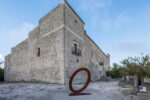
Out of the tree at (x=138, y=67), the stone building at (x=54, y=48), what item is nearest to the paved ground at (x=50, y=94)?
the tree at (x=138, y=67)

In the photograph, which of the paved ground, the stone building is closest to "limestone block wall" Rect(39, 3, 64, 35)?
the stone building

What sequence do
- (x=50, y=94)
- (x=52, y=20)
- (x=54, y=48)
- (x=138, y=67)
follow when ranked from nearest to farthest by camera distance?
(x=50, y=94) → (x=138, y=67) → (x=54, y=48) → (x=52, y=20)

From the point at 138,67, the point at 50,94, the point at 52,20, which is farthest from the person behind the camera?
the point at 52,20

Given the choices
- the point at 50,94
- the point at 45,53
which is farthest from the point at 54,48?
the point at 50,94

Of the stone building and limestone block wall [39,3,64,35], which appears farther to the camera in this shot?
limestone block wall [39,3,64,35]

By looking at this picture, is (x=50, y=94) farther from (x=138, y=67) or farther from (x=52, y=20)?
(x=52, y=20)

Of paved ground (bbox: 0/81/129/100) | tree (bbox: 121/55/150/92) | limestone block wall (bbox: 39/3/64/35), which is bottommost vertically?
paved ground (bbox: 0/81/129/100)

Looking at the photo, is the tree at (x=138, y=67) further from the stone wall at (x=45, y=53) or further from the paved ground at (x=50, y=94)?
the stone wall at (x=45, y=53)

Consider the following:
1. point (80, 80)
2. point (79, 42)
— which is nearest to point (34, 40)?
point (79, 42)

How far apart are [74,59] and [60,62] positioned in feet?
7.43

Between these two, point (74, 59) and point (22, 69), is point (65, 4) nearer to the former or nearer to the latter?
point (74, 59)

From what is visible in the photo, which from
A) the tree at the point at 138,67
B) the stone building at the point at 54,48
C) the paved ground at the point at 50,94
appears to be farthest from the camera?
the stone building at the point at 54,48

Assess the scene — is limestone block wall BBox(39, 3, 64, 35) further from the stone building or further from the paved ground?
the paved ground

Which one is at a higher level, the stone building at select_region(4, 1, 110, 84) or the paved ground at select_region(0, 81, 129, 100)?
the stone building at select_region(4, 1, 110, 84)
